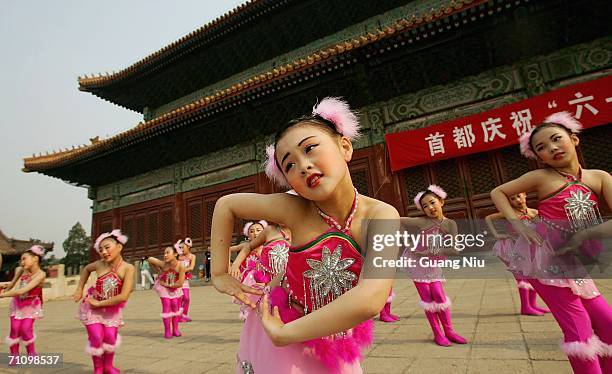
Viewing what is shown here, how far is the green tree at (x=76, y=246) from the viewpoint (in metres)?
46.5

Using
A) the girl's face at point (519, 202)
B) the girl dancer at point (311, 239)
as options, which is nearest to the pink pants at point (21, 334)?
the girl dancer at point (311, 239)

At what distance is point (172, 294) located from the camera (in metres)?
4.94

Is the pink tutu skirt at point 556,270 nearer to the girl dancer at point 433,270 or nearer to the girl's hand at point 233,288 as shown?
the girl dancer at point 433,270

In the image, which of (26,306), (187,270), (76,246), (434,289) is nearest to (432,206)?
(434,289)

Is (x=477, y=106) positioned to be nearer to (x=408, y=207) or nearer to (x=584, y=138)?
(x=584, y=138)

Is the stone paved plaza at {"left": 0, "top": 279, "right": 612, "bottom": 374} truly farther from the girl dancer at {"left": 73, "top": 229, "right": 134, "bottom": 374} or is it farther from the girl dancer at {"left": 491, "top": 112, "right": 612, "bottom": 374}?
the girl dancer at {"left": 491, "top": 112, "right": 612, "bottom": 374}

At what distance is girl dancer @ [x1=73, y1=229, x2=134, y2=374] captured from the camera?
2979 millimetres

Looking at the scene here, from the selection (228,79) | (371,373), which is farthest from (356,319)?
(228,79)

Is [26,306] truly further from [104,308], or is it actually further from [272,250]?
[272,250]

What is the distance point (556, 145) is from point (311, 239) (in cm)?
169

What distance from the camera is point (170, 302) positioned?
484cm

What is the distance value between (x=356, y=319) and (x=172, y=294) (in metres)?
4.82

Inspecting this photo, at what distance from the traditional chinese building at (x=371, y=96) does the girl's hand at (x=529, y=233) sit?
227 inches

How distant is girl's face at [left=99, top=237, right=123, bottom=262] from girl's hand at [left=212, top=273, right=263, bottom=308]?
245 cm
